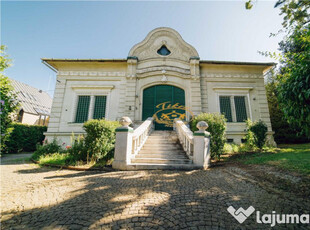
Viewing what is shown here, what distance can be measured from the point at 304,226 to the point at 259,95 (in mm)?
12162

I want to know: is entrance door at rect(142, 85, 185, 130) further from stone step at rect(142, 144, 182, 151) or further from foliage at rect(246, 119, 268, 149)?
foliage at rect(246, 119, 268, 149)

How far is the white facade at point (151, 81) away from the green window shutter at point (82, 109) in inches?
11.6

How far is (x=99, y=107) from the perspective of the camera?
1115 cm

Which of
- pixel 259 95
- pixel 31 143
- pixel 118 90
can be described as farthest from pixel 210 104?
pixel 31 143

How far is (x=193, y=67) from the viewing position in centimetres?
1143

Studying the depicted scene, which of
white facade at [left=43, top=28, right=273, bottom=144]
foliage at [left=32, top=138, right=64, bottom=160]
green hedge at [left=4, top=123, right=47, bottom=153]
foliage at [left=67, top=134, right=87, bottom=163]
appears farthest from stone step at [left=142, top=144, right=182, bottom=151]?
green hedge at [left=4, top=123, right=47, bottom=153]

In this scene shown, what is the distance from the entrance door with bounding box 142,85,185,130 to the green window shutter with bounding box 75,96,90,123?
473 cm

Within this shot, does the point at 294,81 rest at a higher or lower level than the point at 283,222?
higher

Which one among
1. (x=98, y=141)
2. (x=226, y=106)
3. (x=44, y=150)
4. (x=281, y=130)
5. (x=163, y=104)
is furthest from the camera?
(x=281, y=130)

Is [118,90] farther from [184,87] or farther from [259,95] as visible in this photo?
[259,95]

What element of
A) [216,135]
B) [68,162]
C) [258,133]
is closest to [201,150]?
[216,135]

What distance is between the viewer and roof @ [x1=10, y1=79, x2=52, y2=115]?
23.0 meters

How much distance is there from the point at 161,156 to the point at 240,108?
928cm

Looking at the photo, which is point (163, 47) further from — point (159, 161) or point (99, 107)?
point (159, 161)
